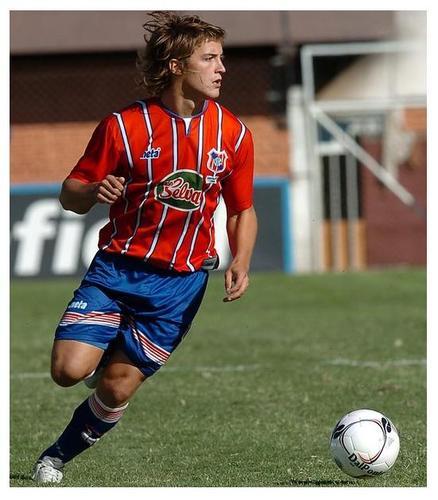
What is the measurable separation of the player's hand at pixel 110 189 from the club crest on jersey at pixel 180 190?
35cm

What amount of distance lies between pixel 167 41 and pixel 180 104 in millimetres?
302

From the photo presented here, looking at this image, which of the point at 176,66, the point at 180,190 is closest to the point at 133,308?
the point at 180,190

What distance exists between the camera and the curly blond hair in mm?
5551

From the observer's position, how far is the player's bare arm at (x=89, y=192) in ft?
17.0

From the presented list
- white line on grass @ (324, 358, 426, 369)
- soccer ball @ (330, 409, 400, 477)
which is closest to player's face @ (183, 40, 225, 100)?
soccer ball @ (330, 409, 400, 477)

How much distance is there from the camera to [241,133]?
5711mm

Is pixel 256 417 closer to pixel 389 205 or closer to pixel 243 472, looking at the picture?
pixel 243 472

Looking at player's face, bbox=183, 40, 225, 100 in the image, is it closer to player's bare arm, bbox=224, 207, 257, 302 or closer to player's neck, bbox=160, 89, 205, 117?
player's neck, bbox=160, 89, 205, 117

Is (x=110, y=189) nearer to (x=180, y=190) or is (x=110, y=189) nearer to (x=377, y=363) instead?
(x=180, y=190)

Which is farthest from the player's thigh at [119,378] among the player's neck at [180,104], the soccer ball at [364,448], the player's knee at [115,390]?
the player's neck at [180,104]

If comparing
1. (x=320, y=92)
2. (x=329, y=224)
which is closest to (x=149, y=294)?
(x=329, y=224)

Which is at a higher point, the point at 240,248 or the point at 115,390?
the point at 240,248

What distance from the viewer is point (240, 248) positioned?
5801mm

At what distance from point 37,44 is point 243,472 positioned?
47.2 feet
